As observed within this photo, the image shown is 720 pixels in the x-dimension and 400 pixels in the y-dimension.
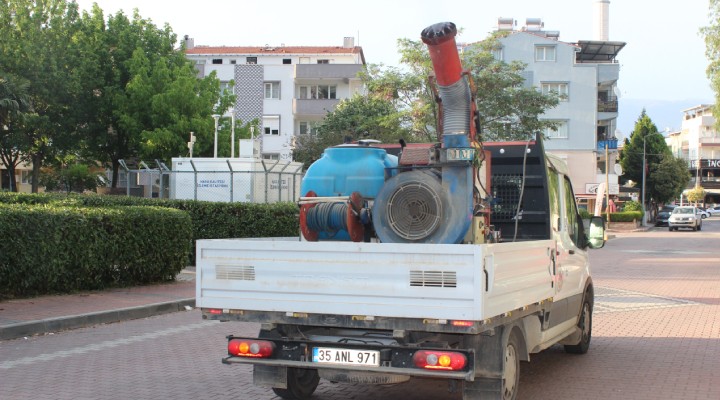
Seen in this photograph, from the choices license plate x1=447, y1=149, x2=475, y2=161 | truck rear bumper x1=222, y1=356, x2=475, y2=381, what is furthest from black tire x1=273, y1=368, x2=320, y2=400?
license plate x1=447, y1=149, x2=475, y2=161

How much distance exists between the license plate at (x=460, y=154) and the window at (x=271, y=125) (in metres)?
62.1

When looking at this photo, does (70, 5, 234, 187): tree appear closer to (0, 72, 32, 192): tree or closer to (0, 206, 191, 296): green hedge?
(0, 72, 32, 192): tree

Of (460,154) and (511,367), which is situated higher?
(460,154)

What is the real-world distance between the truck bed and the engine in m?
0.71

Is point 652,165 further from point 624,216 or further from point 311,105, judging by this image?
point 311,105

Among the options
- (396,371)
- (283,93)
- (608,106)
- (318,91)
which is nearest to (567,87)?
(608,106)

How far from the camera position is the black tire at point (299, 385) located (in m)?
7.18

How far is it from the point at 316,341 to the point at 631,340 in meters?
6.23

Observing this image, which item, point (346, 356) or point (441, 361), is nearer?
point (441, 361)

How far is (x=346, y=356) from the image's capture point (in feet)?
19.7

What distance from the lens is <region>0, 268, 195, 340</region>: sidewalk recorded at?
11180 millimetres

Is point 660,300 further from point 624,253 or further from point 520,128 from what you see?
point 520,128

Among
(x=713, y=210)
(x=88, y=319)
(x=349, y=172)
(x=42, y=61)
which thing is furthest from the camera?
(x=713, y=210)

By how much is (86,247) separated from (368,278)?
9.66m
